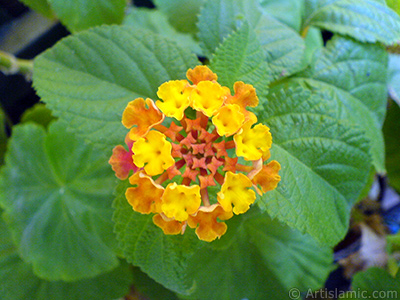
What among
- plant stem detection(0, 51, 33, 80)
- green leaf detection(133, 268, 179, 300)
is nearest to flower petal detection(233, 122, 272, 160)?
green leaf detection(133, 268, 179, 300)

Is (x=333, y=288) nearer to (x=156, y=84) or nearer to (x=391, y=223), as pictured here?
(x=391, y=223)

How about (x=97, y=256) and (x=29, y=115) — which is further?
(x=29, y=115)

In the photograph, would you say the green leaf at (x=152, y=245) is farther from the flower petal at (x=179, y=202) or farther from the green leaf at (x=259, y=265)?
the green leaf at (x=259, y=265)

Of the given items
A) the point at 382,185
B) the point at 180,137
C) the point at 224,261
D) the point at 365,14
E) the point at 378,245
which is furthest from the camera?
the point at 382,185

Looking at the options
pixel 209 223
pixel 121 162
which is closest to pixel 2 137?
pixel 121 162

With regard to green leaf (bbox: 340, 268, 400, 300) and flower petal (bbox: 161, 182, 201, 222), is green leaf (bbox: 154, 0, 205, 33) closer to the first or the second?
flower petal (bbox: 161, 182, 201, 222)

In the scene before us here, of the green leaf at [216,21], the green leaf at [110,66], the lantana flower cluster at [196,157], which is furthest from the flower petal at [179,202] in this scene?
the green leaf at [216,21]

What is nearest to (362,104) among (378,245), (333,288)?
(378,245)
